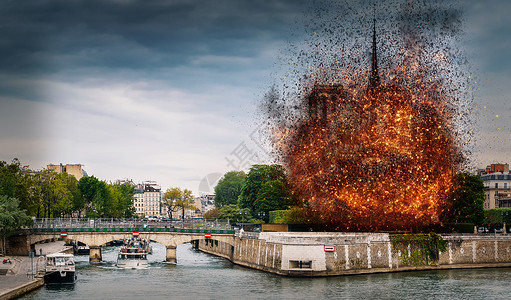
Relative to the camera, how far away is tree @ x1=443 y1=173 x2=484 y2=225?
103m

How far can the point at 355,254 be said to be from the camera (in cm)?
7812

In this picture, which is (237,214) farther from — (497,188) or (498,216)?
(497,188)

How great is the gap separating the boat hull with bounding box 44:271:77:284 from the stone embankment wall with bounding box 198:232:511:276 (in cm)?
2280

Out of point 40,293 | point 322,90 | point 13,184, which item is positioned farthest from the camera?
point 13,184

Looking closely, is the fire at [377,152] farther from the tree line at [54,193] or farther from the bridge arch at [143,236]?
the tree line at [54,193]

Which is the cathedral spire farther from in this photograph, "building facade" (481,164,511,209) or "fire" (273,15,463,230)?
"building facade" (481,164,511,209)

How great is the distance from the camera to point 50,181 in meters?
128

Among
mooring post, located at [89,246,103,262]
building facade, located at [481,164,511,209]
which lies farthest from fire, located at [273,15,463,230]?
building facade, located at [481,164,511,209]

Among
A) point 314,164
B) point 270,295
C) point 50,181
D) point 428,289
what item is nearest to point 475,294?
Result: point 428,289

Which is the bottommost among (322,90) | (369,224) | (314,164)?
(369,224)

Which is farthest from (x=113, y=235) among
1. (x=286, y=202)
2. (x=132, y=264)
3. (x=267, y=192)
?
(x=267, y=192)

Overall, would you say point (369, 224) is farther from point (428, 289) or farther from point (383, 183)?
point (428, 289)

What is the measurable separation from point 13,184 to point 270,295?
57809 mm

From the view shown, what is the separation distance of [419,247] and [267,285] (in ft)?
76.8
